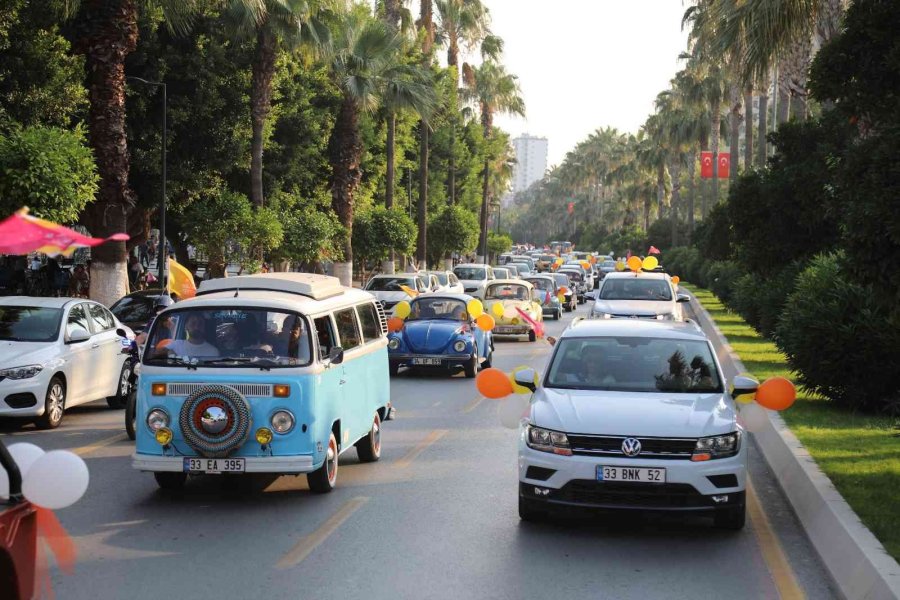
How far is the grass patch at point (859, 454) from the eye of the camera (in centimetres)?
956

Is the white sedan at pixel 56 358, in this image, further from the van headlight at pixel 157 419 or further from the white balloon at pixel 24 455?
the white balloon at pixel 24 455

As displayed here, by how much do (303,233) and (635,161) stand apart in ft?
307

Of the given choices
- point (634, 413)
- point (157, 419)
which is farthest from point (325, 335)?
point (634, 413)

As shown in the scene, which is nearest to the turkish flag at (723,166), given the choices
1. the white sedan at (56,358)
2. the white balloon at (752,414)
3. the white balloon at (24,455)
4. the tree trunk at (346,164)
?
the tree trunk at (346,164)

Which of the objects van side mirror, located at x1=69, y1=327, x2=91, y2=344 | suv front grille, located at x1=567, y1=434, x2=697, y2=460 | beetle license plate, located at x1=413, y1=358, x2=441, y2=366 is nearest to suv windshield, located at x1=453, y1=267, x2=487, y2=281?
beetle license plate, located at x1=413, y1=358, x2=441, y2=366

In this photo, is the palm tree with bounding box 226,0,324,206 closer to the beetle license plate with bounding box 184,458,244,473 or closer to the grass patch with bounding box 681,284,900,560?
the grass patch with bounding box 681,284,900,560

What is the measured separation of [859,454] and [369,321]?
550cm

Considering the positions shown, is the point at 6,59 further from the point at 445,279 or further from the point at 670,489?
the point at 670,489

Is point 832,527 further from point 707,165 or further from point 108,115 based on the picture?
point 707,165

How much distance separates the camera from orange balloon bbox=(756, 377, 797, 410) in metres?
10.8

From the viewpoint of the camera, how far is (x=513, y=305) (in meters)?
32.8

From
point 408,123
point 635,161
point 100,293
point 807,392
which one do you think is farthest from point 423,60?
point 635,161

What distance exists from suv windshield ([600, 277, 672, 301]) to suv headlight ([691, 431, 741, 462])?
17765mm

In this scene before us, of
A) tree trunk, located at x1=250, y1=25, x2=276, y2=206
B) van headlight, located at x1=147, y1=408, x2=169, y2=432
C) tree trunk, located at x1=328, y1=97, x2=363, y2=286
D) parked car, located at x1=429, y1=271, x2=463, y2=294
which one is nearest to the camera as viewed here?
van headlight, located at x1=147, y1=408, x2=169, y2=432
